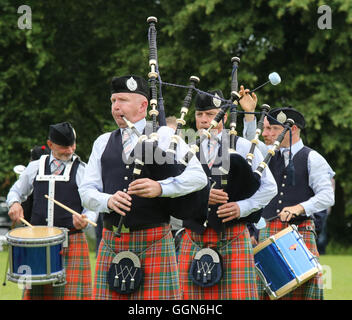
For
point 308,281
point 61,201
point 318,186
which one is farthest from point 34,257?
point 318,186

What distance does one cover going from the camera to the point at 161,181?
3.45 m

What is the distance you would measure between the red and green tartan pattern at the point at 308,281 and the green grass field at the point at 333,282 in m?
1.41

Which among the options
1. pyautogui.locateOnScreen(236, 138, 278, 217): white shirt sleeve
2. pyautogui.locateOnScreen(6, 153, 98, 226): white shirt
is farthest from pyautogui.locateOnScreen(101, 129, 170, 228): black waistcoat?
pyautogui.locateOnScreen(6, 153, 98, 226): white shirt

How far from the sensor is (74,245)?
5.20 metres

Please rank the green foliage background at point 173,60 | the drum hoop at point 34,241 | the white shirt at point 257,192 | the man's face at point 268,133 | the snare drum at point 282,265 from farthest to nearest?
the green foliage background at point 173,60, the man's face at point 268,133, the snare drum at point 282,265, the drum hoop at point 34,241, the white shirt at point 257,192

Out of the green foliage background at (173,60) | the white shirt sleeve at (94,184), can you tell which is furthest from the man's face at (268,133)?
the green foliage background at (173,60)

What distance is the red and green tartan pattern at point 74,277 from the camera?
5.04 meters

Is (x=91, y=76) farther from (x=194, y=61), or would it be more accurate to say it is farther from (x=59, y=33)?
(x=194, y=61)

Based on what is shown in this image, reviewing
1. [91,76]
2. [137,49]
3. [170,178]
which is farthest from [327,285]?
[91,76]

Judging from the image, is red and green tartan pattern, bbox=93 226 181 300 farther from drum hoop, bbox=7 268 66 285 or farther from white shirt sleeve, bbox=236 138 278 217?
drum hoop, bbox=7 268 66 285

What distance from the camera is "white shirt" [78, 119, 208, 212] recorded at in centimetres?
343

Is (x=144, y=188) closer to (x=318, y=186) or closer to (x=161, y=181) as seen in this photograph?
(x=161, y=181)

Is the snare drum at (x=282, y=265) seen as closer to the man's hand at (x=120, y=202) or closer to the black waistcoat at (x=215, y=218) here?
the black waistcoat at (x=215, y=218)
